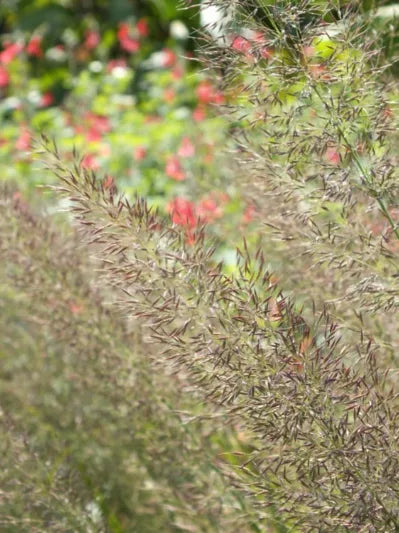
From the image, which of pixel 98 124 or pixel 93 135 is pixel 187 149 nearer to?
pixel 93 135

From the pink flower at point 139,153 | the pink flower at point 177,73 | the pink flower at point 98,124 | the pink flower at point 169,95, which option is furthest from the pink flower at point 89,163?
the pink flower at point 177,73

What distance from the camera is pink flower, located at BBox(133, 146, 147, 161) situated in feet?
17.3

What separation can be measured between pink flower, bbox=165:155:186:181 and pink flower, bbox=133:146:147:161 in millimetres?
411

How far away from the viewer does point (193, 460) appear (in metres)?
2.02

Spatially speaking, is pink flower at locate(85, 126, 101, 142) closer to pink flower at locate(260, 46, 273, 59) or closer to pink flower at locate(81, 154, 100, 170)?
pink flower at locate(81, 154, 100, 170)

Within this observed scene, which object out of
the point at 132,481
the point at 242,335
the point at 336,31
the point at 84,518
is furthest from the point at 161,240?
the point at 132,481

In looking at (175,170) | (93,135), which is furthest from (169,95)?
(175,170)

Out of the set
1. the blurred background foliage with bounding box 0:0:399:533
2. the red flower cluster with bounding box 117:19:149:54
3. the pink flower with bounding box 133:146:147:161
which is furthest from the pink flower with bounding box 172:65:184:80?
the blurred background foliage with bounding box 0:0:399:533

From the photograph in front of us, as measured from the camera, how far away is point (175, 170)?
471cm

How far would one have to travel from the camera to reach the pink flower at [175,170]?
461 centimetres

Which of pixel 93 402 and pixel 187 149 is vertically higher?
pixel 93 402

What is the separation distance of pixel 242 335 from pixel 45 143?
0.47m

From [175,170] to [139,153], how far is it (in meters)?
0.63

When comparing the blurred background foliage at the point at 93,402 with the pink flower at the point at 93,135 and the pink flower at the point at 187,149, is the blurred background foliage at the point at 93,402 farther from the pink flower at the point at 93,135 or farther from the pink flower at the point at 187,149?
the pink flower at the point at 93,135
